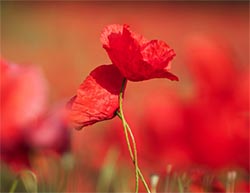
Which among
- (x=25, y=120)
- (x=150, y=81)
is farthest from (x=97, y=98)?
(x=150, y=81)

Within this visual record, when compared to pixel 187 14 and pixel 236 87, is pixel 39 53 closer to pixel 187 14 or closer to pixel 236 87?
pixel 187 14

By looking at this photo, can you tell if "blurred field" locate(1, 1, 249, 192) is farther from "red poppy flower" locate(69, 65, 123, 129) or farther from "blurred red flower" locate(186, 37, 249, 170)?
"red poppy flower" locate(69, 65, 123, 129)


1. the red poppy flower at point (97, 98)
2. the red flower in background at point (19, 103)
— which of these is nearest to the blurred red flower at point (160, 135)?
the red flower in background at point (19, 103)

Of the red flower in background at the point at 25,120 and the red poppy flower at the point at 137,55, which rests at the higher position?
the red poppy flower at the point at 137,55

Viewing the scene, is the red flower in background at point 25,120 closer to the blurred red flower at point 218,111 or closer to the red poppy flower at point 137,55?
the blurred red flower at point 218,111

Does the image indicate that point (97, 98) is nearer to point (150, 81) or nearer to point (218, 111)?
point (218, 111)

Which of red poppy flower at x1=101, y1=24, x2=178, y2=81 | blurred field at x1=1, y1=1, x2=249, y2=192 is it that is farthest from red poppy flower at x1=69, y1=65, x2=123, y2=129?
blurred field at x1=1, y1=1, x2=249, y2=192

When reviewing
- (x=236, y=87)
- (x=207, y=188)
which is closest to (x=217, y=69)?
(x=236, y=87)
